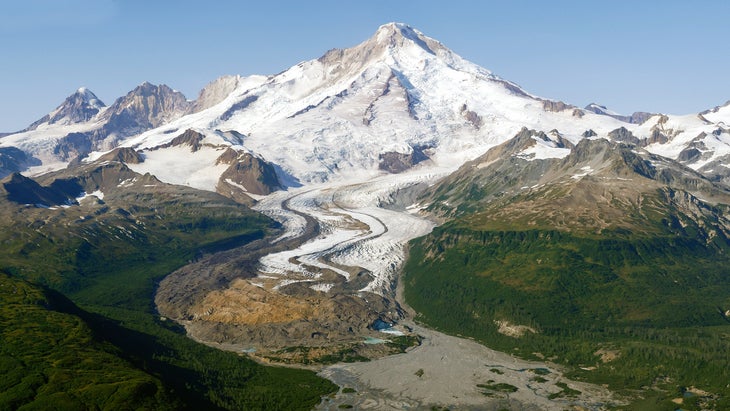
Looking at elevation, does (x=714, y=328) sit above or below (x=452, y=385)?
above

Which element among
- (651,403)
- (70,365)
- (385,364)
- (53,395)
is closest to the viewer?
(53,395)

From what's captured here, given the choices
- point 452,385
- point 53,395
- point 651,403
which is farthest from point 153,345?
point 651,403

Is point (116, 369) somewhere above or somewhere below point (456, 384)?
above

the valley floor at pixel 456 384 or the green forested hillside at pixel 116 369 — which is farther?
the valley floor at pixel 456 384

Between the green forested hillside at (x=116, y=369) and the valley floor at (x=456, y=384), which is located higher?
the green forested hillside at (x=116, y=369)

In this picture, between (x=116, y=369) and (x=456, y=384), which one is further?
(x=456, y=384)

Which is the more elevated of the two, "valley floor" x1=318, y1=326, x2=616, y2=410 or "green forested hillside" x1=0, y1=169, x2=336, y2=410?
"green forested hillside" x1=0, y1=169, x2=336, y2=410

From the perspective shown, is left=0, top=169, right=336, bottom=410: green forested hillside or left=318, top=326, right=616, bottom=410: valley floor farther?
left=318, top=326, right=616, bottom=410: valley floor

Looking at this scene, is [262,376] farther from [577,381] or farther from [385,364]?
[577,381]

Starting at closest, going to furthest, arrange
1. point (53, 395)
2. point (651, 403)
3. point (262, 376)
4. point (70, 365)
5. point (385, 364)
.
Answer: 1. point (53, 395)
2. point (70, 365)
3. point (651, 403)
4. point (262, 376)
5. point (385, 364)

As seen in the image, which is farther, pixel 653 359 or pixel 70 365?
pixel 653 359
